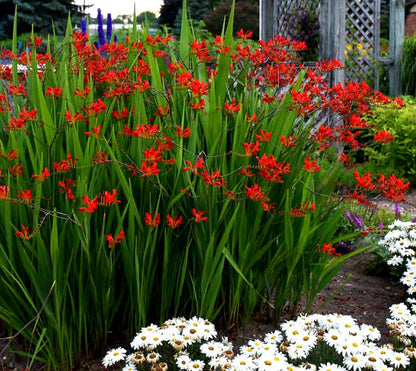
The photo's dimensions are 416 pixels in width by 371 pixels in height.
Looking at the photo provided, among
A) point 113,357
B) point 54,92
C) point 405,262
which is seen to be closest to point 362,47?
point 405,262

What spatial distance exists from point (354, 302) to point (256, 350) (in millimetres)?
1149

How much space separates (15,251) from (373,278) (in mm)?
2141

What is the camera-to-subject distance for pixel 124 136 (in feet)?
7.61

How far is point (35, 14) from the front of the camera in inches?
969

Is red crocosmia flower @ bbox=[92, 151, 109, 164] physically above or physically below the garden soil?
above

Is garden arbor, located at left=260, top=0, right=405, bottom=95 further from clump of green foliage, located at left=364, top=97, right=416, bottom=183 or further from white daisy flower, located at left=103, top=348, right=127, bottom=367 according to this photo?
white daisy flower, located at left=103, top=348, right=127, bottom=367

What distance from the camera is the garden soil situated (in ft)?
7.74

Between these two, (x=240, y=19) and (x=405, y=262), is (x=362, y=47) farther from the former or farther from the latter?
(x=240, y=19)

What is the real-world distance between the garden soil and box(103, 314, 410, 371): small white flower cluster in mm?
328

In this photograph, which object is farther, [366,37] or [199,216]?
[366,37]

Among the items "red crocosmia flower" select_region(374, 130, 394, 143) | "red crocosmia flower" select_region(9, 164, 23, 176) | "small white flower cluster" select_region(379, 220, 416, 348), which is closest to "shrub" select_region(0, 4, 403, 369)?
"red crocosmia flower" select_region(9, 164, 23, 176)

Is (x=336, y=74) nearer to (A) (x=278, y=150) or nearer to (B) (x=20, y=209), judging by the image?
(A) (x=278, y=150)

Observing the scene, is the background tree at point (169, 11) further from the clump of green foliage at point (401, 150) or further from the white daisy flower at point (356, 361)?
the white daisy flower at point (356, 361)

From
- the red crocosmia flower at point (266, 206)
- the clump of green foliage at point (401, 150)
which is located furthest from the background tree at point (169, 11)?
the red crocosmia flower at point (266, 206)
